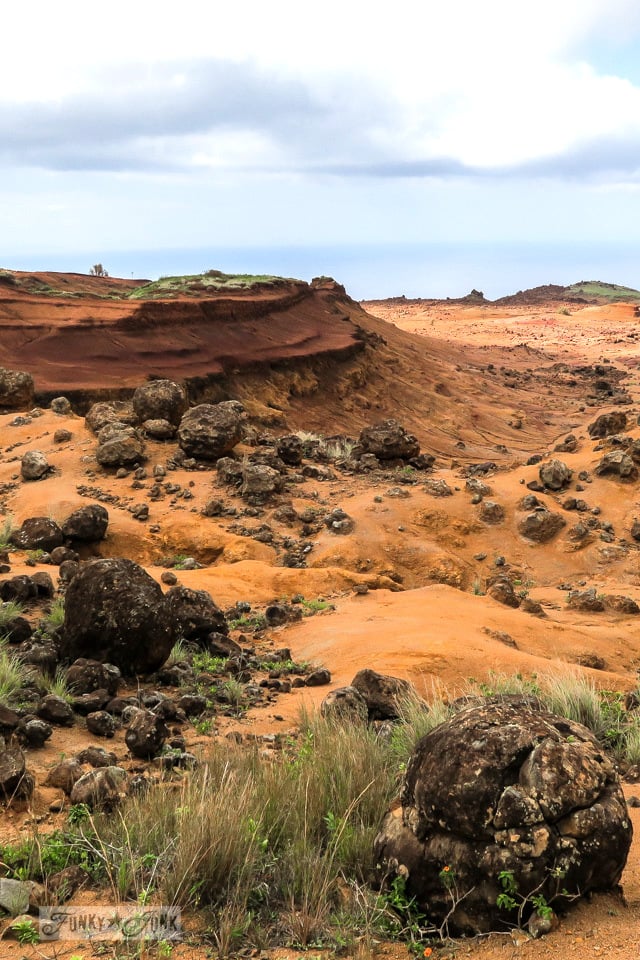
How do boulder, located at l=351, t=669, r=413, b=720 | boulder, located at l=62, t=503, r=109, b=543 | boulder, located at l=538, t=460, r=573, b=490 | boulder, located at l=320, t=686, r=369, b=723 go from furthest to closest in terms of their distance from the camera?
boulder, located at l=538, t=460, r=573, b=490
boulder, located at l=62, t=503, r=109, b=543
boulder, located at l=351, t=669, r=413, b=720
boulder, located at l=320, t=686, r=369, b=723

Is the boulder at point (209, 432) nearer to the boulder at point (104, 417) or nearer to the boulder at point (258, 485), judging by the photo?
the boulder at point (258, 485)

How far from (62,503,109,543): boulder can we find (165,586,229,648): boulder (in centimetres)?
354

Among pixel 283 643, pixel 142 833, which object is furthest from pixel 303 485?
pixel 142 833

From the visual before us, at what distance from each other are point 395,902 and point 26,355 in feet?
62.9

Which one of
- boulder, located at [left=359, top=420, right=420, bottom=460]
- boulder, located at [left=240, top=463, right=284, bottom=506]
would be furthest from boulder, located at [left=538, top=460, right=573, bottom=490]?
boulder, located at [left=240, top=463, right=284, bottom=506]

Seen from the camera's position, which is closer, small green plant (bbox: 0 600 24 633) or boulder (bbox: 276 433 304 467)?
small green plant (bbox: 0 600 24 633)

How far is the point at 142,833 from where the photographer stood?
3193 millimetres

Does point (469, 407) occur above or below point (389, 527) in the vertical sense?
A: above

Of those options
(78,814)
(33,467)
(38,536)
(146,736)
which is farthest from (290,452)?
(78,814)

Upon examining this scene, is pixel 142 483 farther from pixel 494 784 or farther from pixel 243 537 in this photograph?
pixel 494 784

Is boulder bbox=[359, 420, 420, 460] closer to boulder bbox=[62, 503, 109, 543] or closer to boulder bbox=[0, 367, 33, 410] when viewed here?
boulder bbox=[62, 503, 109, 543]

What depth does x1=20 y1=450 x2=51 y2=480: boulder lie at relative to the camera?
501 inches

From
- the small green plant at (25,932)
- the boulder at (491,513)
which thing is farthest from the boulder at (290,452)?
the small green plant at (25,932)

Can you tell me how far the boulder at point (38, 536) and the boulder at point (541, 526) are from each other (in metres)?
6.23
